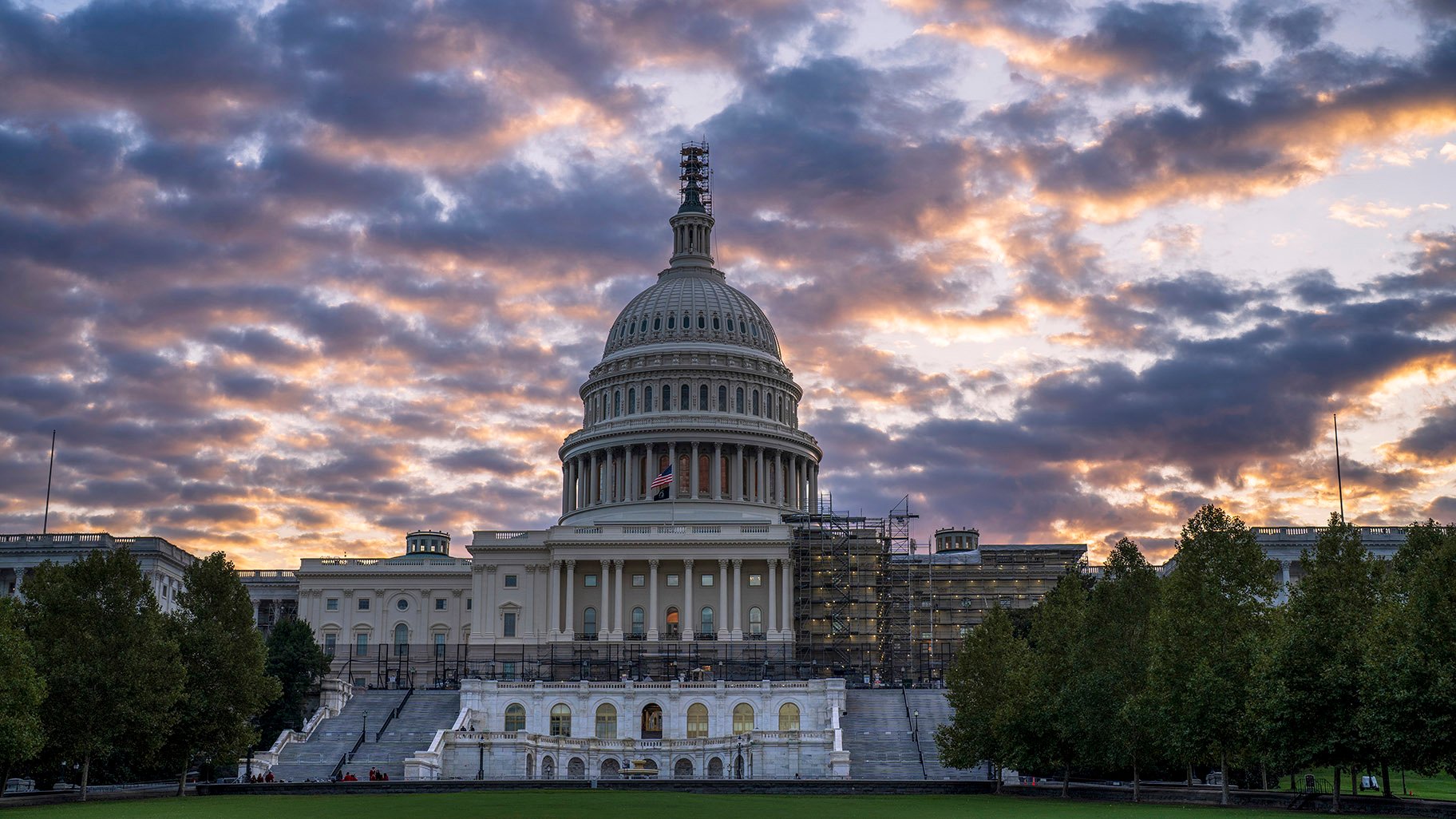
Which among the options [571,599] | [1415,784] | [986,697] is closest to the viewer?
[986,697]

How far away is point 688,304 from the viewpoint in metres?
164

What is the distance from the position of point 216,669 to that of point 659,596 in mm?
70094

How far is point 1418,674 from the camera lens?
46.5 m

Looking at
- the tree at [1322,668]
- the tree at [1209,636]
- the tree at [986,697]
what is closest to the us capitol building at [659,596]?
the tree at [986,697]

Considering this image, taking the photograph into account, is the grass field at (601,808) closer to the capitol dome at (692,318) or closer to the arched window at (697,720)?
the arched window at (697,720)

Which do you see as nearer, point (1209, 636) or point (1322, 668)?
point (1322, 668)

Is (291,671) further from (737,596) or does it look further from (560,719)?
(737,596)

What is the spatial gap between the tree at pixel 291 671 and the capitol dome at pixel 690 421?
41.1 metres

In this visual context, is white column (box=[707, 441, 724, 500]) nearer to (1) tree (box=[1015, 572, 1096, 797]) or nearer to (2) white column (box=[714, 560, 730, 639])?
(2) white column (box=[714, 560, 730, 639])

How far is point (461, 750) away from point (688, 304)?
81693 mm

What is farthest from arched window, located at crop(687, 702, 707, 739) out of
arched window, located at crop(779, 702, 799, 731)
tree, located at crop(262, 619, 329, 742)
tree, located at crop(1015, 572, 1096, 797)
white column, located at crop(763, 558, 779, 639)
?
tree, located at crop(1015, 572, 1096, 797)

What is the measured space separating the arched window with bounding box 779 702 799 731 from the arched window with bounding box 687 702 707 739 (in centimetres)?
490

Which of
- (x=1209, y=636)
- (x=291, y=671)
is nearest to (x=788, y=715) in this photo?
(x=291, y=671)

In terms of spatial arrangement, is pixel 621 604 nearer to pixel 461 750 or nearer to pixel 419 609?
pixel 419 609
